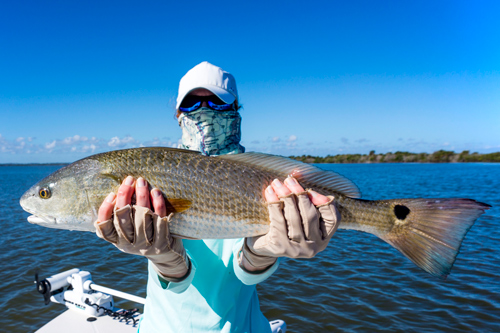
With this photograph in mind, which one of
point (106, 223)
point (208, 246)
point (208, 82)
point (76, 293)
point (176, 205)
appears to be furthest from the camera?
point (76, 293)

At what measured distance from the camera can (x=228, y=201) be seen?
2666 millimetres

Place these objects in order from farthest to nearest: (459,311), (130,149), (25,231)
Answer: (25,231), (459,311), (130,149)

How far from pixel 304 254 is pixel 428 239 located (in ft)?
3.55

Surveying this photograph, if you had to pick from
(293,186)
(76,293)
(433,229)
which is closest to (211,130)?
(293,186)

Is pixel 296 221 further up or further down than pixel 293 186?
further down

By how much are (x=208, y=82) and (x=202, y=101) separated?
1.00ft

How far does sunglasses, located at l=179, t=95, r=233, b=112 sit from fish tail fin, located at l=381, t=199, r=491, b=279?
2.13 m

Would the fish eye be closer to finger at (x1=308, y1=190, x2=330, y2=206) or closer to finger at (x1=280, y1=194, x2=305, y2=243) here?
finger at (x1=280, y1=194, x2=305, y2=243)

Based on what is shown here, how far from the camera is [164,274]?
103 inches

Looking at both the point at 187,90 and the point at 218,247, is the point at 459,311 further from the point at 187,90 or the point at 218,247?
the point at 187,90

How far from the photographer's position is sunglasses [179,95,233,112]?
12.1 feet

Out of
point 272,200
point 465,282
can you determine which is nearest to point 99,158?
point 272,200

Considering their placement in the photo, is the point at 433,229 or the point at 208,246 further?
the point at 208,246

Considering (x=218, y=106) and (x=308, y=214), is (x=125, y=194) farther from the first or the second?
(x=218, y=106)
